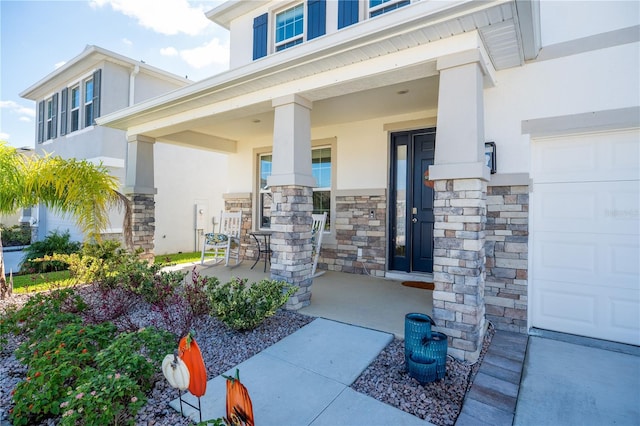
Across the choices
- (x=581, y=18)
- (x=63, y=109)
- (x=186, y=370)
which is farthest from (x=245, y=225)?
(x=63, y=109)

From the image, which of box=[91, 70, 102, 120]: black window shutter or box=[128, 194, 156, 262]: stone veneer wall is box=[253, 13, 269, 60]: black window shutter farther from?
box=[91, 70, 102, 120]: black window shutter

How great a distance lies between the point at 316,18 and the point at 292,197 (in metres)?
3.61

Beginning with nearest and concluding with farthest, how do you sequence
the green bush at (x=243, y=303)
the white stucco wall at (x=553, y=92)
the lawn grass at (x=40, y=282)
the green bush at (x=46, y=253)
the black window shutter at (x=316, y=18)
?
the white stucco wall at (x=553, y=92)
the green bush at (x=243, y=303)
the lawn grass at (x=40, y=282)
the black window shutter at (x=316, y=18)
the green bush at (x=46, y=253)

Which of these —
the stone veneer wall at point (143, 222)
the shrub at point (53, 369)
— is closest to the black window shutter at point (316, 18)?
the stone veneer wall at point (143, 222)

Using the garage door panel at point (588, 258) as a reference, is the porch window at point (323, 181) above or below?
above

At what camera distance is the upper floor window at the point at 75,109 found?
9.24 m

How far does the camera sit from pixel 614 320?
10.2 feet

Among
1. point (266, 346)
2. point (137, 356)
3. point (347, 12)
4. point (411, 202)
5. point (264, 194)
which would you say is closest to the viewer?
point (137, 356)

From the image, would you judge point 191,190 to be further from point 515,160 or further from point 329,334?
point 515,160

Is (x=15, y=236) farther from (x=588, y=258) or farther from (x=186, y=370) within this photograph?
(x=588, y=258)

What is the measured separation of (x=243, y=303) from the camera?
3.18 meters

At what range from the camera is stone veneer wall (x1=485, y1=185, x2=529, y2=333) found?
3334mm

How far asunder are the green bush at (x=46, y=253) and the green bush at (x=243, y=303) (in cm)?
503

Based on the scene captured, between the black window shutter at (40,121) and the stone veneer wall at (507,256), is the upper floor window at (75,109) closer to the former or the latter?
the black window shutter at (40,121)
